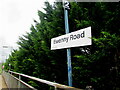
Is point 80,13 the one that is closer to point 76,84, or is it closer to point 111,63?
point 111,63

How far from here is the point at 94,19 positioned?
8.19ft

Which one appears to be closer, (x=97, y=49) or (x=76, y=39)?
(x=76, y=39)

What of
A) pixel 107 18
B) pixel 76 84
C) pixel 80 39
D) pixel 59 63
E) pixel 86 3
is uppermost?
pixel 86 3

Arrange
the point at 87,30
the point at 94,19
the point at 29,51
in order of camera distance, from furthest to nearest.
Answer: the point at 29,51
the point at 94,19
the point at 87,30

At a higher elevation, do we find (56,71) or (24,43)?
(24,43)

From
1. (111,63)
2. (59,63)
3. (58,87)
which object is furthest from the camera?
(59,63)

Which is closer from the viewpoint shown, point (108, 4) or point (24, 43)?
point (108, 4)

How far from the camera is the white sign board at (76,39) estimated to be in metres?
1.97

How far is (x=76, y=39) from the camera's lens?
6.90ft

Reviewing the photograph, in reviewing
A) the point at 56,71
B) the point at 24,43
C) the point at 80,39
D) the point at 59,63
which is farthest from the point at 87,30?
the point at 24,43

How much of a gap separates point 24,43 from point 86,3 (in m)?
4.69

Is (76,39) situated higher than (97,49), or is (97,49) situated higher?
(76,39)

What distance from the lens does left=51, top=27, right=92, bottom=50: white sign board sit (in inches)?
77.5

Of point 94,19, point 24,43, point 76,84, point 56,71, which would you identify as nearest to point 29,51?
point 24,43
